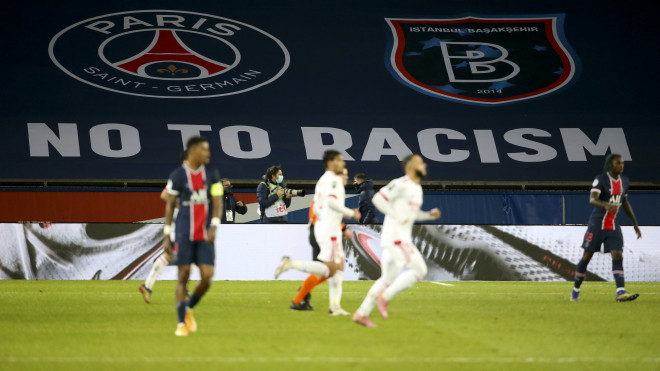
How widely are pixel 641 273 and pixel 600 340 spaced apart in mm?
10225

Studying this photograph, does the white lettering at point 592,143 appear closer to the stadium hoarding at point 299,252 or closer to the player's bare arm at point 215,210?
the stadium hoarding at point 299,252

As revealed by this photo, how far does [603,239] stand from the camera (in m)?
12.7

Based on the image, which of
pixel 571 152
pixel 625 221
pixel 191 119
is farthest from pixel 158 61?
pixel 625 221

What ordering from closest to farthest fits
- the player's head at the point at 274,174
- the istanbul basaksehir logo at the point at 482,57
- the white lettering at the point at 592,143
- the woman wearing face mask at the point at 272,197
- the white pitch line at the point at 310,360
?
the white pitch line at the point at 310,360 < the player's head at the point at 274,174 < the woman wearing face mask at the point at 272,197 < the white lettering at the point at 592,143 < the istanbul basaksehir logo at the point at 482,57

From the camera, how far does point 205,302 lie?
12148 millimetres

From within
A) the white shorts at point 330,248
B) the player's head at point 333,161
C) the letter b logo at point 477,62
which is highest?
the letter b logo at point 477,62

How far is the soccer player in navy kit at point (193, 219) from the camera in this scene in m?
8.42

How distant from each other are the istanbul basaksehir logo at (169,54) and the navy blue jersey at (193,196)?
1806 cm

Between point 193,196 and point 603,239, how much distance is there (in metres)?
7.07

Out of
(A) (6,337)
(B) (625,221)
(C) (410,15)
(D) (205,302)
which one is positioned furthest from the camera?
(C) (410,15)

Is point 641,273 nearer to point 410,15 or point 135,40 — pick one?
point 410,15

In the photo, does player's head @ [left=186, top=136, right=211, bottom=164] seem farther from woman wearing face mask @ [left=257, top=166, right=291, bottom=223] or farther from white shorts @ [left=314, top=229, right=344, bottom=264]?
woman wearing face mask @ [left=257, top=166, right=291, bottom=223]

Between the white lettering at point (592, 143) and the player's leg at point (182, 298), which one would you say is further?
the white lettering at point (592, 143)

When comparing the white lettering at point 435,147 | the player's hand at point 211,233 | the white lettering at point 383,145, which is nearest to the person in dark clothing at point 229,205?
the white lettering at point 383,145
